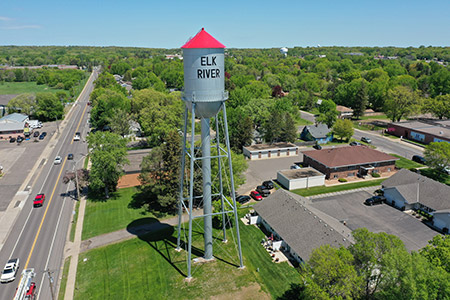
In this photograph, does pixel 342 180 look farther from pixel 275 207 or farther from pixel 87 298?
pixel 87 298

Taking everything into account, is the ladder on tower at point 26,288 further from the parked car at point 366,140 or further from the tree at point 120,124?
the parked car at point 366,140

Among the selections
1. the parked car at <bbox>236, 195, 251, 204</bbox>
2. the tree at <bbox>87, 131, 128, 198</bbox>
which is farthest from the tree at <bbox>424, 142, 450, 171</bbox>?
the tree at <bbox>87, 131, 128, 198</bbox>

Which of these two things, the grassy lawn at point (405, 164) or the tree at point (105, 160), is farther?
the grassy lawn at point (405, 164)

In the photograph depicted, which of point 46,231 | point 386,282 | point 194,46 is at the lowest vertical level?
point 46,231

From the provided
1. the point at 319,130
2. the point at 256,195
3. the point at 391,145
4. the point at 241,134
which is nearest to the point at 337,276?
the point at 256,195

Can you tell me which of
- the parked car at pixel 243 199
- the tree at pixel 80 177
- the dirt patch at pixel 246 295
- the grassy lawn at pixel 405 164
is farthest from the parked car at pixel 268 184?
the tree at pixel 80 177

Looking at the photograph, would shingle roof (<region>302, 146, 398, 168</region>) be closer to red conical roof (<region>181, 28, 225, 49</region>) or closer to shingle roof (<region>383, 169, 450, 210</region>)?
shingle roof (<region>383, 169, 450, 210</region>)

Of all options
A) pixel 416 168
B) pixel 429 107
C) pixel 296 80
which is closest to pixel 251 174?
pixel 416 168
